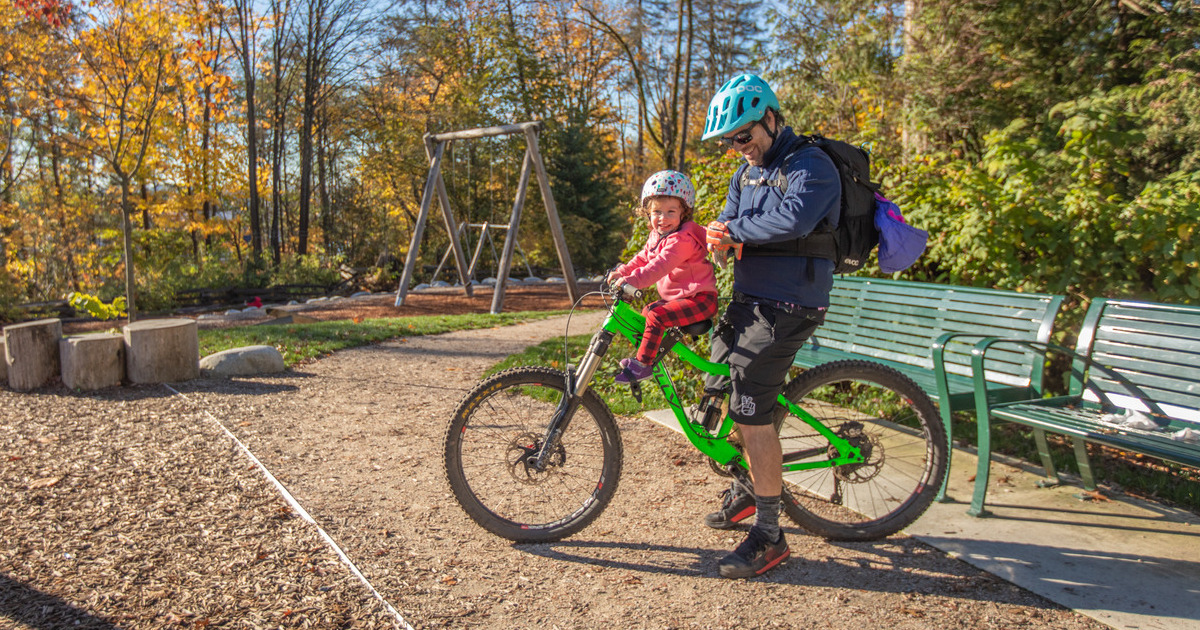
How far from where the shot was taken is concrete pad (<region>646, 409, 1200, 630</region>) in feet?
8.40

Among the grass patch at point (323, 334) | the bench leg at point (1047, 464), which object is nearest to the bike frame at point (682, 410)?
the bench leg at point (1047, 464)

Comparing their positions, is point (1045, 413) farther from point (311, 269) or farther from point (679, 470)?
point (311, 269)

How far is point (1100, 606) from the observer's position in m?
2.55

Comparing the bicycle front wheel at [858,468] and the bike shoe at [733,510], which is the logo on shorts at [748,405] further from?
the bike shoe at [733,510]

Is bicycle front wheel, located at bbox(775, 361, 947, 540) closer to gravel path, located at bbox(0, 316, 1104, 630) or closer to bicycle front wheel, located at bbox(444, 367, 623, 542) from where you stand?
gravel path, located at bbox(0, 316, 1104, 630)

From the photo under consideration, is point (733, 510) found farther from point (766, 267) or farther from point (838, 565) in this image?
point (766, 267)

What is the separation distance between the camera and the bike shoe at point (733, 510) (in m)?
3.27

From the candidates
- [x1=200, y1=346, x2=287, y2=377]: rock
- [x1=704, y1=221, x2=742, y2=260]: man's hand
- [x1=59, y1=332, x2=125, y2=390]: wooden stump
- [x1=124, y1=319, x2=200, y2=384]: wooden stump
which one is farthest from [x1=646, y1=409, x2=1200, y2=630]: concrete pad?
[x1=59, y1=332, x2=125, y2=390]: wooden stump

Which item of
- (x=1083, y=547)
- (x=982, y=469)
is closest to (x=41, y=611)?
(x=982, y=469)

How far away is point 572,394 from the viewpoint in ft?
9.96

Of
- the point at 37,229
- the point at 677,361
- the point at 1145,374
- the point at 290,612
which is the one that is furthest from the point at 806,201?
the point at 37,229

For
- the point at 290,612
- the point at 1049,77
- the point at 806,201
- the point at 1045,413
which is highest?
the point at 1049,77

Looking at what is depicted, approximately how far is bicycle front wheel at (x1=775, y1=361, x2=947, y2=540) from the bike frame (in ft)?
0.09

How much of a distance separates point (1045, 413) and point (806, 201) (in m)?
1.64
